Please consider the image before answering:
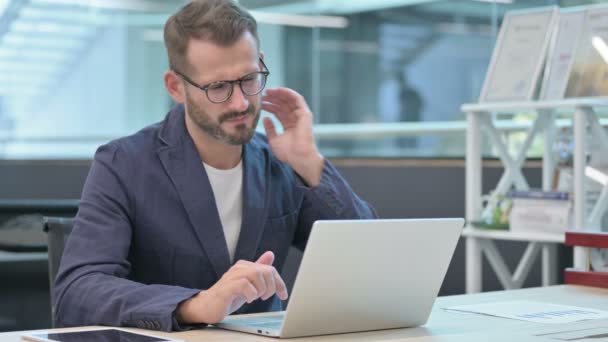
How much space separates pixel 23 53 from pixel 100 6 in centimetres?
55

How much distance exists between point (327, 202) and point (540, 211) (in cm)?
154

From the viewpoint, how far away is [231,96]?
199cm

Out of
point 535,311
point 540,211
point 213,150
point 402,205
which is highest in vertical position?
point 213,150

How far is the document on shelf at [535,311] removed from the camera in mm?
1747

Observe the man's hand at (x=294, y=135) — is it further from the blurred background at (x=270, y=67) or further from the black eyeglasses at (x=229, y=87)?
the blurred background at (x=270, y=67)

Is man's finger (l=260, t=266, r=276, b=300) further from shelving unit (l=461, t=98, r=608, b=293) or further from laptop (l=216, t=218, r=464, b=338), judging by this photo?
shelving unit (l=461, t=98, r=608, b=293)

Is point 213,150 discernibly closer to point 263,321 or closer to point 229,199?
point 229,199

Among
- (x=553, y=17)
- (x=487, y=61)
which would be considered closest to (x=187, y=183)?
(x=553, y=17)

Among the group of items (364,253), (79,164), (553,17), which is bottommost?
(79,164)

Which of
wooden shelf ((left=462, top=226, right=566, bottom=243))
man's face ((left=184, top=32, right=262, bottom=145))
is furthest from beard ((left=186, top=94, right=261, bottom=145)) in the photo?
wooden shelf ((left=462, top=226, right=566, bottom=243))

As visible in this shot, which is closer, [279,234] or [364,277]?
[364,277]

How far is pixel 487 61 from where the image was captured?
4.64 meters

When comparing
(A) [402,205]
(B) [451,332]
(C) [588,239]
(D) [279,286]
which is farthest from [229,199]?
(A) [402,205]

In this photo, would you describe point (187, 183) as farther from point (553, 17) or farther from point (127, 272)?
point (553, 17)
